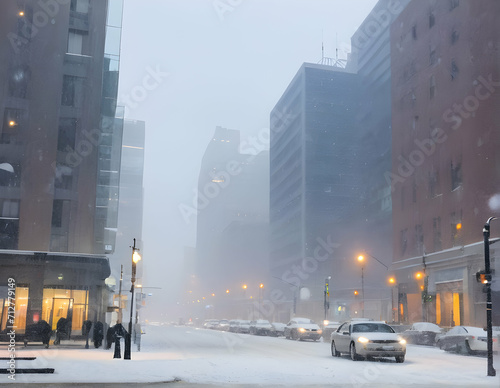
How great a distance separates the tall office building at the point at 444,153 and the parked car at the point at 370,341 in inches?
802

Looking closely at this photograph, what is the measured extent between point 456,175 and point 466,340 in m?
25.5

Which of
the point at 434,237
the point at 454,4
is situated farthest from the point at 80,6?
the point at 434,237

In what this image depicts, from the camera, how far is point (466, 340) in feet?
96.5

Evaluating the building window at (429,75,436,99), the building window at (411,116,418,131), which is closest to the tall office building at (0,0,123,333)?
the building window at (429,75,436,99)

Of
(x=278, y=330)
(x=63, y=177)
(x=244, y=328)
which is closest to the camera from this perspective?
(x=63, y=177)

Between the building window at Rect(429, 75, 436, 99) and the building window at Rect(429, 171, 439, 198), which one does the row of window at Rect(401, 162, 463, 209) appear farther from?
the building window at Rect(429, 75, 436, 99)

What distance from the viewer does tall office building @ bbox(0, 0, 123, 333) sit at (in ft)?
129

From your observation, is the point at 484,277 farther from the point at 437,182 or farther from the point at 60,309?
the point at 437,182

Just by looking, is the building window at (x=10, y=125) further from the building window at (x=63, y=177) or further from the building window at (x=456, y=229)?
the building window at (x=456, y=229)

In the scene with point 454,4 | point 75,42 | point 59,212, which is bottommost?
point 59,212

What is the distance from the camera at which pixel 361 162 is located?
13250 centimetres

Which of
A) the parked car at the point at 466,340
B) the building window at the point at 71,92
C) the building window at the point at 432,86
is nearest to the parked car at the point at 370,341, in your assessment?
the parked car at the point at 466,340

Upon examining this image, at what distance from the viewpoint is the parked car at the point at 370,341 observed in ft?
76.1

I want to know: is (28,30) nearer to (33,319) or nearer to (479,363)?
(33,319)
